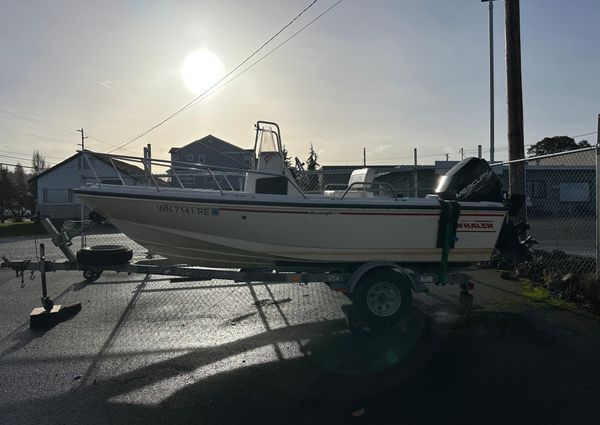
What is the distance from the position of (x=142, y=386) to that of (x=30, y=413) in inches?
34.2

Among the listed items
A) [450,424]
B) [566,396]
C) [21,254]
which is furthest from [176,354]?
[21,254]

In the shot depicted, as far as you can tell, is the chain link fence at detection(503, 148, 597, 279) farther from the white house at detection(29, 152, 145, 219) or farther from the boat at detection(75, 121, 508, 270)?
the white house at detection(29, 152, 145, 219)

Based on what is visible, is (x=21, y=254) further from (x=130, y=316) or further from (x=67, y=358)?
(x=67, y=358)

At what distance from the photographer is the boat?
5.26 m

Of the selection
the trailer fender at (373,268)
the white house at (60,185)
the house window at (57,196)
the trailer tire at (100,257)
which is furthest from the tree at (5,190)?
the trailer fender at (373,268)

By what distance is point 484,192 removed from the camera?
19.1 ft

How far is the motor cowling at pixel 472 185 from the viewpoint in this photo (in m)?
5.79

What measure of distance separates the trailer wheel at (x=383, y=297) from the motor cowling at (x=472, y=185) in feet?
4.29

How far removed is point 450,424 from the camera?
3273mm

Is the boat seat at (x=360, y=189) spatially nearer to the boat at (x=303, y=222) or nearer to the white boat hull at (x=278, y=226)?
the boat at (x=303, y=222)

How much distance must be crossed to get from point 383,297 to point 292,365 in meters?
1.59

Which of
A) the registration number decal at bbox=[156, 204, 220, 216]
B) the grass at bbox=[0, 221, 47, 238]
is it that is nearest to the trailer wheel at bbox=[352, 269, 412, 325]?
the registration number decal at bbox=[156, 204, 220, 216]

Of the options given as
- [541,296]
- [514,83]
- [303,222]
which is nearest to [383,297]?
[303,222]

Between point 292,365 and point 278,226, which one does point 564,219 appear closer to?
point 278,226
